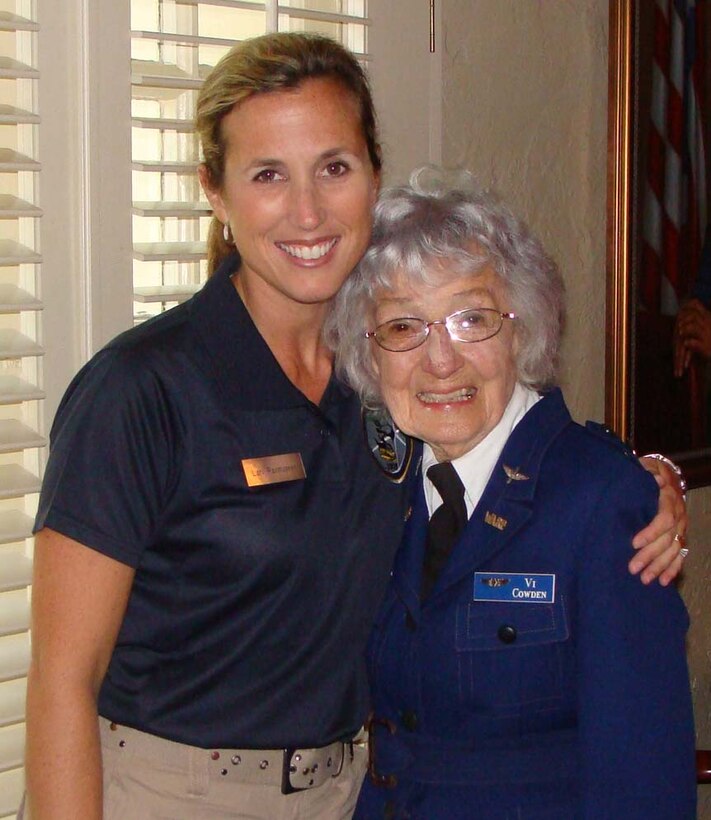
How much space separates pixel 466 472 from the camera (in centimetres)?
167

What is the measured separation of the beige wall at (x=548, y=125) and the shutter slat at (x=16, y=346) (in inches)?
37.2

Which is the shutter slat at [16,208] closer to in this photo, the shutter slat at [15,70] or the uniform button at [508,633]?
the shutter slat at [15,70]

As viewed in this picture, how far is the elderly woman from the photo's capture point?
1468 millimetres

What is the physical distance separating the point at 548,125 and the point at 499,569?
1393mm

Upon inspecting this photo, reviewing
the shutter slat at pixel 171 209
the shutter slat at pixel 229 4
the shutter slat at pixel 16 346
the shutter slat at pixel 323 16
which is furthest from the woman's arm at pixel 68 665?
the shutter slat at pixel 323 16

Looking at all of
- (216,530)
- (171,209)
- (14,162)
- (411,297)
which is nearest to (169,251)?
(171,209)

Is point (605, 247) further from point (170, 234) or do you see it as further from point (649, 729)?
point (649, 729)

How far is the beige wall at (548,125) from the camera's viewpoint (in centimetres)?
248

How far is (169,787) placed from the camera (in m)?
1.56

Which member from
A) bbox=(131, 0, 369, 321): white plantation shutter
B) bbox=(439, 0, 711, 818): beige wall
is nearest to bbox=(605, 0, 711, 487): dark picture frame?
bbox=(439, 0, 711, 818): beige wall

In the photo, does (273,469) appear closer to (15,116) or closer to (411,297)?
(411,297)

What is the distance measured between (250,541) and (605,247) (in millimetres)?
1545

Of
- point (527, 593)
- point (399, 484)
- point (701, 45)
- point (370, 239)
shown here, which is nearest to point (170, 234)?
point (370, 239)

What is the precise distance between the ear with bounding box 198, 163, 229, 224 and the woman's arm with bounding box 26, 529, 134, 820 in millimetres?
490
